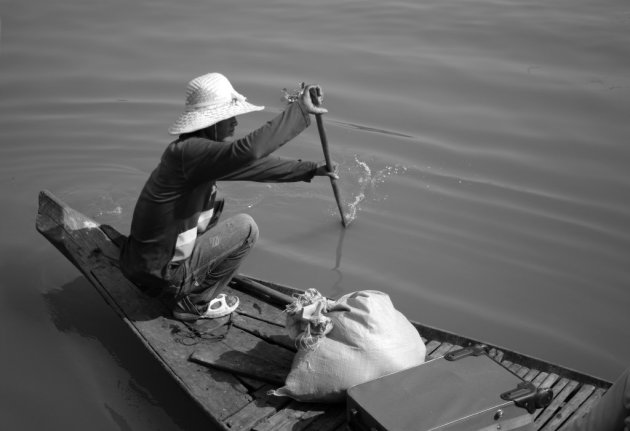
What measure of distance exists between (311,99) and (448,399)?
5.63ft

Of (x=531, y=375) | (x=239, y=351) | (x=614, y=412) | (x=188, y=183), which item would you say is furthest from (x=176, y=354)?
(x=614, y=412)

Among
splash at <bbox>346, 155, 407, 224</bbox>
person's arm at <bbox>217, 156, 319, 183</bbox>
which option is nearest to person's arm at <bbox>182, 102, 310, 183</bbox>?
person's arm at <bbox>217, 156, 319, 183</bbox>

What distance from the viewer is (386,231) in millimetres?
5875

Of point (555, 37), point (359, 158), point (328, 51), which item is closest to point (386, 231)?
point (359, 158)

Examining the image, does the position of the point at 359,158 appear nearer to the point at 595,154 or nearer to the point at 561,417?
the point at 595,154

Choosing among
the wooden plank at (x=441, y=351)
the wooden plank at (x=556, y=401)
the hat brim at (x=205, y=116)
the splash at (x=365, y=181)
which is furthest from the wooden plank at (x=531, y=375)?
the splash at (x=365, y=181)

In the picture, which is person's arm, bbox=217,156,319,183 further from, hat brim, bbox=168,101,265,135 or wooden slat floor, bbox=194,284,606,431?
wooden slat floor, bbox=194,284,606,431

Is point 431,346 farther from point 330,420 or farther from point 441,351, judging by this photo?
point 330,420

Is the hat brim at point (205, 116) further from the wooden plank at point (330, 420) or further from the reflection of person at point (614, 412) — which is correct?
the reflection of person at point (614, 412)

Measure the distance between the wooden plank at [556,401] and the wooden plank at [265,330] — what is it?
1.30 m

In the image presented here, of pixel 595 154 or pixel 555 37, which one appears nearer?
pixel 595 154

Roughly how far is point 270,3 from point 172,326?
7.33 m

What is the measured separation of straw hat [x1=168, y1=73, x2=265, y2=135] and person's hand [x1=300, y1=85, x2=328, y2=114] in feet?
0.76

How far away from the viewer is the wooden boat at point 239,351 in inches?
136
